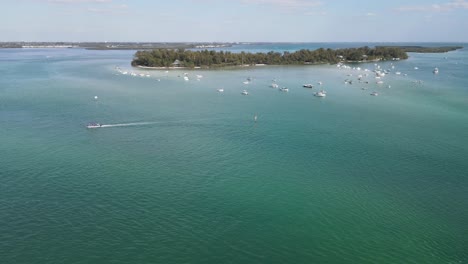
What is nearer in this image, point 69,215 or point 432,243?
point 432,243

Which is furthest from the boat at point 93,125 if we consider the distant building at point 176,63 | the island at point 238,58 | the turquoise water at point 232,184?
the distant building at point 176,63

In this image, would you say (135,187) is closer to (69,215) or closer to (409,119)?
(69,215)

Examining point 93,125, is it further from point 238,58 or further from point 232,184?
point 238,58

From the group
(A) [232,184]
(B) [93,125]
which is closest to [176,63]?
(B) [93,125]

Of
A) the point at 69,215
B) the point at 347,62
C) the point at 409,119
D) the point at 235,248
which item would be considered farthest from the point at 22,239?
the point at 347,62

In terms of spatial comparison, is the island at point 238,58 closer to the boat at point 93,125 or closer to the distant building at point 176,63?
the distant building at point 176,63

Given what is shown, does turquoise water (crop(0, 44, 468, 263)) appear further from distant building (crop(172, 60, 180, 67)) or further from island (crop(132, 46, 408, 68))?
island (crop(132, 46, 408, 68))

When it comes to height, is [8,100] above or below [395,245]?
above
